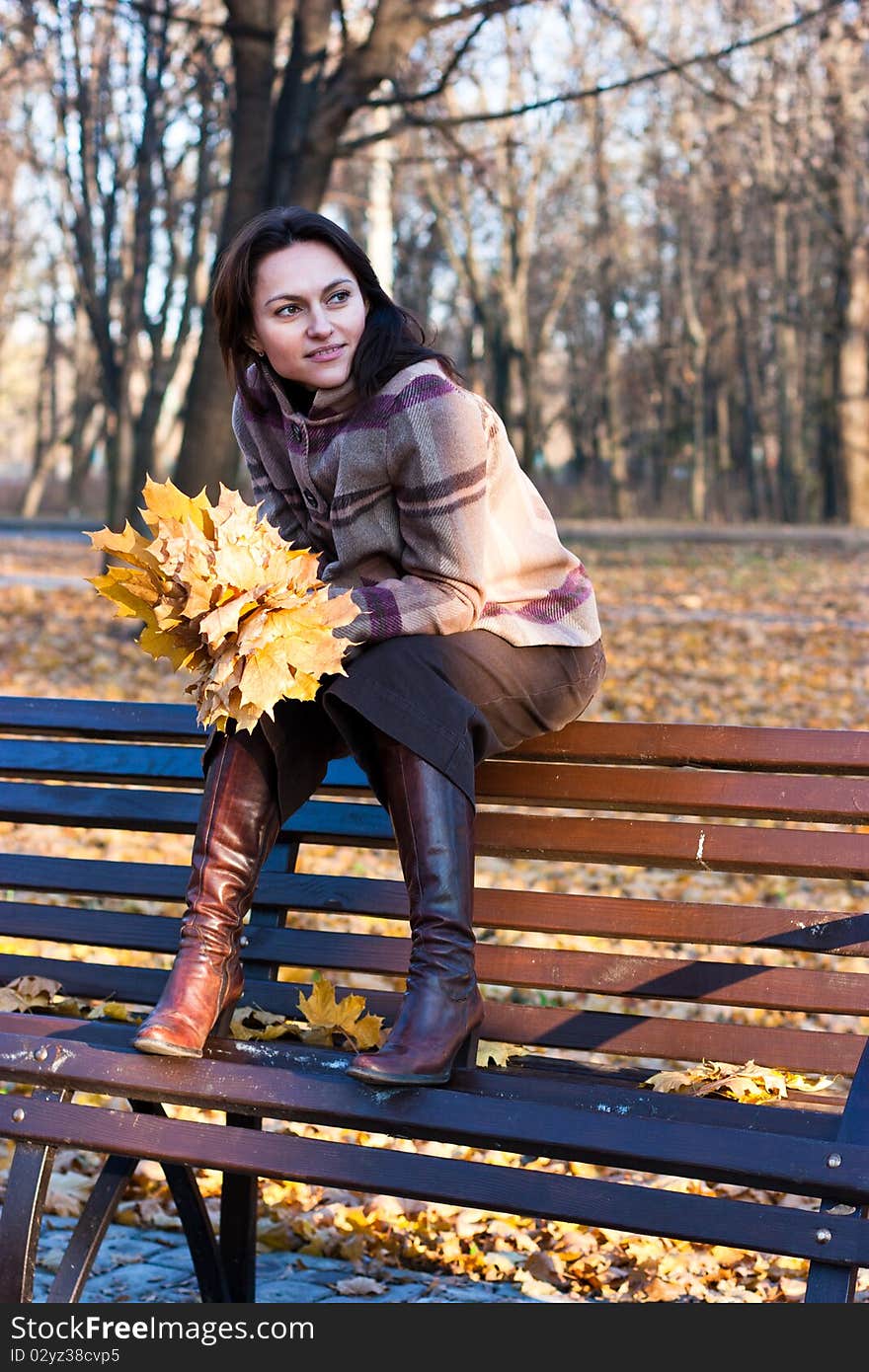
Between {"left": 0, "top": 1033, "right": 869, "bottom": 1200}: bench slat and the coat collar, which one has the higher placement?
the coat collar

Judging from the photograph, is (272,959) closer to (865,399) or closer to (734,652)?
(734,652)

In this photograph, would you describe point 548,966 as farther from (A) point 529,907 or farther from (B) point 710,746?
(B) point 710,746

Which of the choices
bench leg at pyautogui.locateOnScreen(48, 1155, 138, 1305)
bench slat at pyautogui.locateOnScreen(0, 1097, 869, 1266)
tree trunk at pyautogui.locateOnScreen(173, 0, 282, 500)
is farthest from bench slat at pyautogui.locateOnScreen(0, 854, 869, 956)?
tree trunk at pyautogui.locateOnScreen(173, 0, 282, 500)

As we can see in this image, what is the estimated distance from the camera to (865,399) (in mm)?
22609

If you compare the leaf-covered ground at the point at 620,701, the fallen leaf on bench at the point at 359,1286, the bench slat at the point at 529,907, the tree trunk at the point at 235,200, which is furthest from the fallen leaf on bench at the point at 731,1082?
the tree trunk at the point at 235,200

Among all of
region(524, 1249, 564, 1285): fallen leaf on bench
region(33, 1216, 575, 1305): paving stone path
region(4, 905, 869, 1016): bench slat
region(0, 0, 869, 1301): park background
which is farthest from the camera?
region(0, 0, 869, 1301): park background

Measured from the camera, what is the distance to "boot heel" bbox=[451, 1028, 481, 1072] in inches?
103

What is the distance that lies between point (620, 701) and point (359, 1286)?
619cm

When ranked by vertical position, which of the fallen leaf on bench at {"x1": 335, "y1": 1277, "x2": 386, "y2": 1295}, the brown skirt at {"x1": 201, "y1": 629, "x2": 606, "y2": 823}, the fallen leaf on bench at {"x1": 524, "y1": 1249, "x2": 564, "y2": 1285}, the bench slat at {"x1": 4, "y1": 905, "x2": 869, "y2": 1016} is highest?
the brown skirt at {"x1": 201, "y1": 629, "x2": 606, "y2": 823}

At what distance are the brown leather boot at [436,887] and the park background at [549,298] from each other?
0.94 m

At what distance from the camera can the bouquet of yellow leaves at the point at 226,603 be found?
8.16 feet

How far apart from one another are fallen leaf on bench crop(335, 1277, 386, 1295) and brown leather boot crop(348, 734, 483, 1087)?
73 cm

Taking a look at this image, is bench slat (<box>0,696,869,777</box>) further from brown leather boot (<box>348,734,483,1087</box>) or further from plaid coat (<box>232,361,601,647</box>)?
brown leather boot (<box>348,734,483,1087</box>)

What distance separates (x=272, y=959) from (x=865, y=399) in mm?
21111
